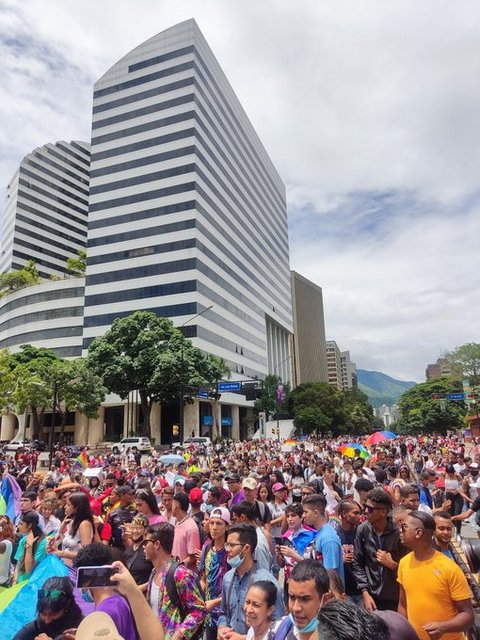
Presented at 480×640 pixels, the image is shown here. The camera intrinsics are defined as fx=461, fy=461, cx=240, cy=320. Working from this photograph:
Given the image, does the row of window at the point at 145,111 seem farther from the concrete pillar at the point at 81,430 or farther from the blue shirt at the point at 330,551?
the blue shirt at the point at 330,551

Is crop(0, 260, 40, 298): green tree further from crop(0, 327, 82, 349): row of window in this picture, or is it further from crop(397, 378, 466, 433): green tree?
crop(397, 378, 466, 433): green tree

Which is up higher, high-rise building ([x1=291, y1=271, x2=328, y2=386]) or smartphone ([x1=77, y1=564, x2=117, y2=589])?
high-rise building ([x1=291, y1=271, x2=328, y2=386])

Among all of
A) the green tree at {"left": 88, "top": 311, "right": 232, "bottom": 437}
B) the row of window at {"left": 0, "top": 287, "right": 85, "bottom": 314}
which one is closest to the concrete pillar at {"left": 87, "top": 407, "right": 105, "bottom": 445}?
the green tree at {"left": 88, "top": 311, "right": 232, "bottom": 437}

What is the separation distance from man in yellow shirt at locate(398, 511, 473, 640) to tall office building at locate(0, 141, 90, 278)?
317 feet

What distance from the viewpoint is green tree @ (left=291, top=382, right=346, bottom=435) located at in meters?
73.5

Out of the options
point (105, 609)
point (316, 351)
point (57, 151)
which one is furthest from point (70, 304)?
point (316, 351)

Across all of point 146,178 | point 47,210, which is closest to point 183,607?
point 146,178

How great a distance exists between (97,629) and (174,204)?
60.3 meters

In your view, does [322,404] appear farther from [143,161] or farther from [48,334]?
[143,161]

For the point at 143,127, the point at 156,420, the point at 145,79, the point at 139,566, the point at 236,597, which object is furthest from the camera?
the point at 145,79

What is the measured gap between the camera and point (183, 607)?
3301mm

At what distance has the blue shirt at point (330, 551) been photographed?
164 inches

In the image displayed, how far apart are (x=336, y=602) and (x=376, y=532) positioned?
2.92 m

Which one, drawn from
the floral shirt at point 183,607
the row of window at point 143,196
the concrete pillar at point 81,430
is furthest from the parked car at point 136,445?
the floral shirt at point 183,607
